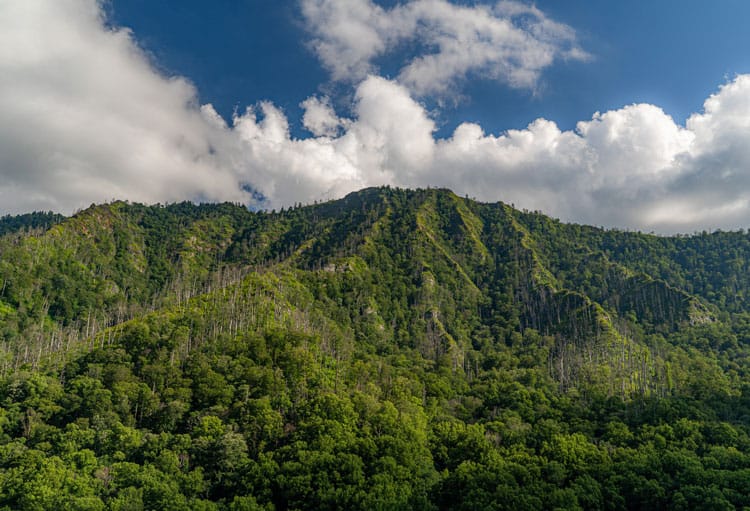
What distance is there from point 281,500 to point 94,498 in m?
32.2

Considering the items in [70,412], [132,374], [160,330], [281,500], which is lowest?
[281,500]

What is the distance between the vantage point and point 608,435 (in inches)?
4695

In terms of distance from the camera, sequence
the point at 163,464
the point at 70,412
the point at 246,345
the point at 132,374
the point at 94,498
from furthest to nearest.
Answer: the point at 246,345, the point at 132,374, the point at 70,412, the point at 163,464, the point at 94,498

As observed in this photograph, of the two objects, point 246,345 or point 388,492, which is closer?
point 388,492

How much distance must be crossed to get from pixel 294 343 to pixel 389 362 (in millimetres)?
59297

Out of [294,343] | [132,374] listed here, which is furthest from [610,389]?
[132,374]

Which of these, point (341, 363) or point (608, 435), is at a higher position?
point (341, 363)

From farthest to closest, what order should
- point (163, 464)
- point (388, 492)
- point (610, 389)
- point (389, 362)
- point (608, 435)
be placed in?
1. point (389, 362)
2. point (610, 389)
3. point (608, 435)
4. point (163, 464)
5. point (388, 492)

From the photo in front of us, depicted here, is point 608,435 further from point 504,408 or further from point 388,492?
point 388,492

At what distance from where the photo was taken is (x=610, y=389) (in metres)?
165

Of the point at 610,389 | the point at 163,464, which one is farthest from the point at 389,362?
the point at 163,464

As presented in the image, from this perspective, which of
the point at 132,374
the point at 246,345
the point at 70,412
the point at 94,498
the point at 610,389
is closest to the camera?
the point at 94,498

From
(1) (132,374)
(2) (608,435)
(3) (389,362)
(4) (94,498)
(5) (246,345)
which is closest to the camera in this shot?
(4) (94,498)

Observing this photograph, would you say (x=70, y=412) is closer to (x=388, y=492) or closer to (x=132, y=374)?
(x=132, y=374)
